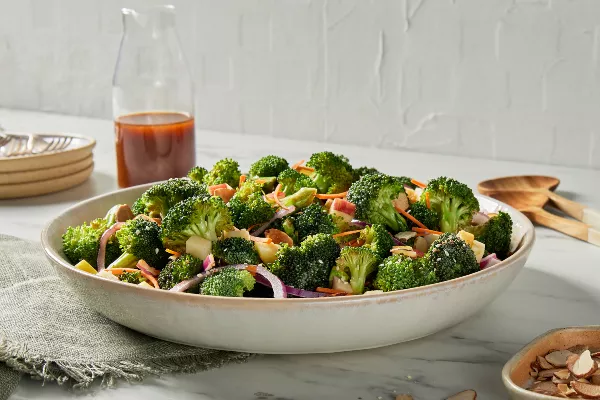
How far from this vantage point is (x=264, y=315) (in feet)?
4.06

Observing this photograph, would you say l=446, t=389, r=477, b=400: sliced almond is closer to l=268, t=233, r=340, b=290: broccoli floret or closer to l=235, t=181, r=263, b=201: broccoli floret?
l=268, t=233, r=340, b=290: broccoli floret

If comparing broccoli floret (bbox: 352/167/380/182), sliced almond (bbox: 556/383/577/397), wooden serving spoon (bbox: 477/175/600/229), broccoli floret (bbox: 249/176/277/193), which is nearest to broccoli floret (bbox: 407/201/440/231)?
broccoli floret (bbox: 352/167/380/182)

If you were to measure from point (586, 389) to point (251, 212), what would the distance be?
2.22 feet

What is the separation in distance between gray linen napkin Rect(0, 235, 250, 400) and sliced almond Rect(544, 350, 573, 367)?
478 millimetres

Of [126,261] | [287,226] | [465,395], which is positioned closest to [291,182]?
[287,226]

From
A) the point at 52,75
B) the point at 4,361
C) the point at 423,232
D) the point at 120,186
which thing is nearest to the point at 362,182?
the point at 423,232

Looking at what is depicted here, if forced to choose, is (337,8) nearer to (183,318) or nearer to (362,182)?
(362,182)

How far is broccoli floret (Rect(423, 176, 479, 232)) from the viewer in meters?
1.64

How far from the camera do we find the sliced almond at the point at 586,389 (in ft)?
3.76

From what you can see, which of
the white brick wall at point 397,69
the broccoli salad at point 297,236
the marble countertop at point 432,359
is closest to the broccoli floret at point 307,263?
the broccoli salad at point 297,236

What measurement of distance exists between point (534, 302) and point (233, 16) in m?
1.91

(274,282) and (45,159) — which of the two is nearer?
(274,282)

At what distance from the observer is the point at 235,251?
1420 mm

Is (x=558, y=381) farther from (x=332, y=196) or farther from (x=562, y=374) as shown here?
(x=332, y=196)
